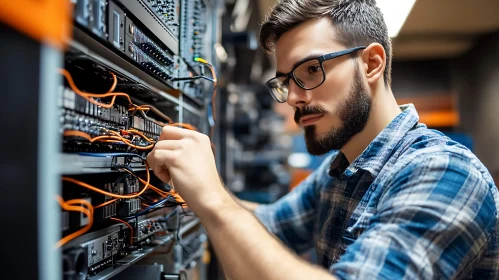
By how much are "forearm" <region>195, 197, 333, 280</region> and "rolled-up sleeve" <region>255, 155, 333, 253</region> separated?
31.3 inches

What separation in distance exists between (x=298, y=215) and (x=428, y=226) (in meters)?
0.84

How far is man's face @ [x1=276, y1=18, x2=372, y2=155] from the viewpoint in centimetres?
117

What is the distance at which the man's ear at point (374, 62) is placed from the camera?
1.21 metres

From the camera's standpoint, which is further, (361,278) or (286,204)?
(286,204)

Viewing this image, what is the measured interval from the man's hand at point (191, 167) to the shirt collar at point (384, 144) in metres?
0.51

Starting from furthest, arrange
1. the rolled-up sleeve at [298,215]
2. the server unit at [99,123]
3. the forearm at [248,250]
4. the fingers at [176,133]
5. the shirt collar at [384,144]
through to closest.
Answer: the rolled-up sleeve at [298,215]
the shirt collar at [384,144]
the fingers at [176,133]
the forearm at [248,250]
the server unit at [99,123]

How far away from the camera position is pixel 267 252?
799 mm

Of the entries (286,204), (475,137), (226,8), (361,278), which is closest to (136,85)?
(361,278)

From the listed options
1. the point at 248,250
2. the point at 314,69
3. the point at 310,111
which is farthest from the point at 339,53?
the point at 248,250

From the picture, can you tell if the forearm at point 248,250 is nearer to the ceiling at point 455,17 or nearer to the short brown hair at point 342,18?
the short brown hair at point 342,18

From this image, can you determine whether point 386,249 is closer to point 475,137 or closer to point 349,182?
point 349,182

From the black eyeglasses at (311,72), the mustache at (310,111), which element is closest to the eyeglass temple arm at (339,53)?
the black eyeglasses at (311,72)

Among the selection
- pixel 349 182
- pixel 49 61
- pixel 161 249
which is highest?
pixel 49 61

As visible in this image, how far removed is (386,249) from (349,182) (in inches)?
19.5
